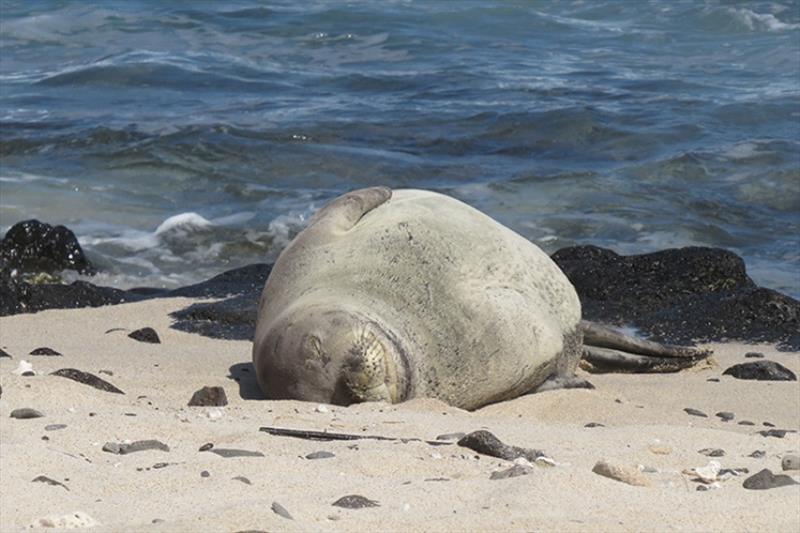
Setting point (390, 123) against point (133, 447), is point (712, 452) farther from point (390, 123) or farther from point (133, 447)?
point (390, 123)

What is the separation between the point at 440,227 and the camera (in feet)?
19.9

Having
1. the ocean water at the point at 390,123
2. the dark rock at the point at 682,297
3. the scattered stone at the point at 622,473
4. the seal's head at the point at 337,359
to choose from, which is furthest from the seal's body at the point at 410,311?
the ocean water at the point at 390,123

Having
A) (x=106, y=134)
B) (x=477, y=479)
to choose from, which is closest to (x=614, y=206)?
(x=106, y=134)

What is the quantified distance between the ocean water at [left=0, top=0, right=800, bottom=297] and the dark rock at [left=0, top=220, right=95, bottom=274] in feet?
0.95

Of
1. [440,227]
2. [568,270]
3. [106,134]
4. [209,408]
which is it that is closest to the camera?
[209,408]

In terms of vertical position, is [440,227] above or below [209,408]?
above

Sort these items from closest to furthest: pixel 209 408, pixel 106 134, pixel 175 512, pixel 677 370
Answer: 1. pixel 175 512
2. pixel 209 408
3. pixel 677 370
4. pixel 106 134

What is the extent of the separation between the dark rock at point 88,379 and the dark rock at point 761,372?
9.24 feet

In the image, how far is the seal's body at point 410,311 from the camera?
521cm

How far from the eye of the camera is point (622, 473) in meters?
4.02

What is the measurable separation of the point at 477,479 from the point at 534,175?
9915 millimetres

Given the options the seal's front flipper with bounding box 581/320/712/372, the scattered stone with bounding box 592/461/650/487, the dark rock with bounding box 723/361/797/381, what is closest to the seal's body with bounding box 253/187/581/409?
the seal's front flipper with bounding box 581/320/712/372

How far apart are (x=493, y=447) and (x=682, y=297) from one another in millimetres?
4151

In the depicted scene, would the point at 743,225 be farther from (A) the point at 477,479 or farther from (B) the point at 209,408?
(A) the point at 477,479
